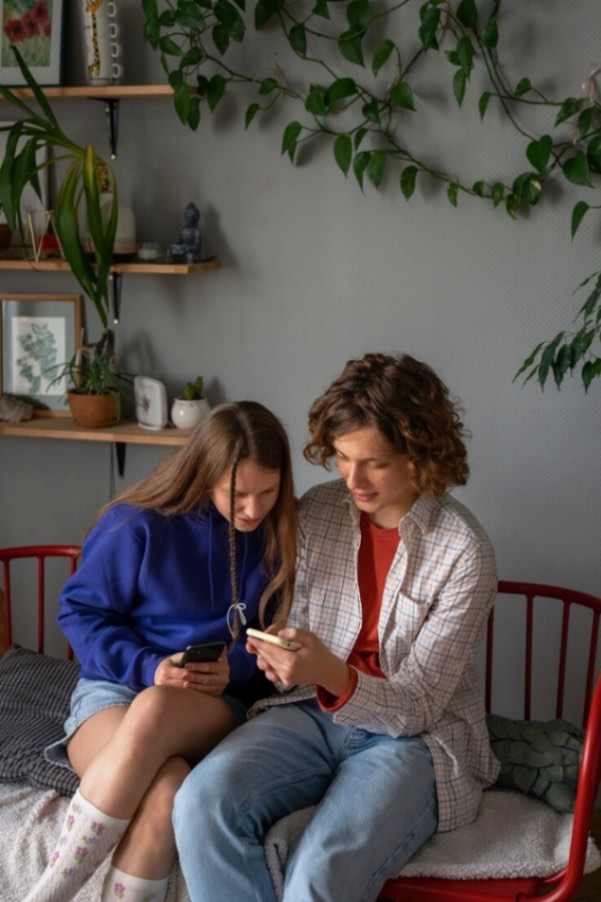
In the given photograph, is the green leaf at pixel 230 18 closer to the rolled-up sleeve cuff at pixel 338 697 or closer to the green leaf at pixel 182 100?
the green leaf at pixel 182 100

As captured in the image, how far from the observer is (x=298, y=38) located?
2613mm

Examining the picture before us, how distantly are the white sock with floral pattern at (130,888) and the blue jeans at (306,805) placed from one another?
8 cm

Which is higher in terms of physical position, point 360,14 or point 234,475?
point 360,14

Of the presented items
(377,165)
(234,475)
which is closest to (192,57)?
(377,165)

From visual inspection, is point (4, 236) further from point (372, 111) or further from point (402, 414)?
point (402, 414)

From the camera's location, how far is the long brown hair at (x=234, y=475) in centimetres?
197

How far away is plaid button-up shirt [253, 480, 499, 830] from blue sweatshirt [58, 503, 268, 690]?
0.10m

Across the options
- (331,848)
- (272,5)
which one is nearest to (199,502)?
(331,848)

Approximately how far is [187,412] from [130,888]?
1.36m

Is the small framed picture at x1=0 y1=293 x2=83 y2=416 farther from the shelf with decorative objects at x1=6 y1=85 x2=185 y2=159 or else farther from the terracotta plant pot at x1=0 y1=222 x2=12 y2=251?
the shelf with decorative objects at x1=6 y1=85 x2=185 y2=159

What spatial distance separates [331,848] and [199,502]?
2.16 ft

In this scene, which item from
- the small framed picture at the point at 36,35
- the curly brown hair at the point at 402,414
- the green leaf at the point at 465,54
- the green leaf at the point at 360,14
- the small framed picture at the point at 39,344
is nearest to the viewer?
the curly brown hair at the point at 402,414

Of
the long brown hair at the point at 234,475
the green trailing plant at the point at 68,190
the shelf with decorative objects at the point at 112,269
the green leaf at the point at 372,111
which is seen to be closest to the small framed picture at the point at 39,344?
the shelf with decorative objects at the point at 112,269

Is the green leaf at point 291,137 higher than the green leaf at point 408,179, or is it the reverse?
the green leaf at point 291,137
